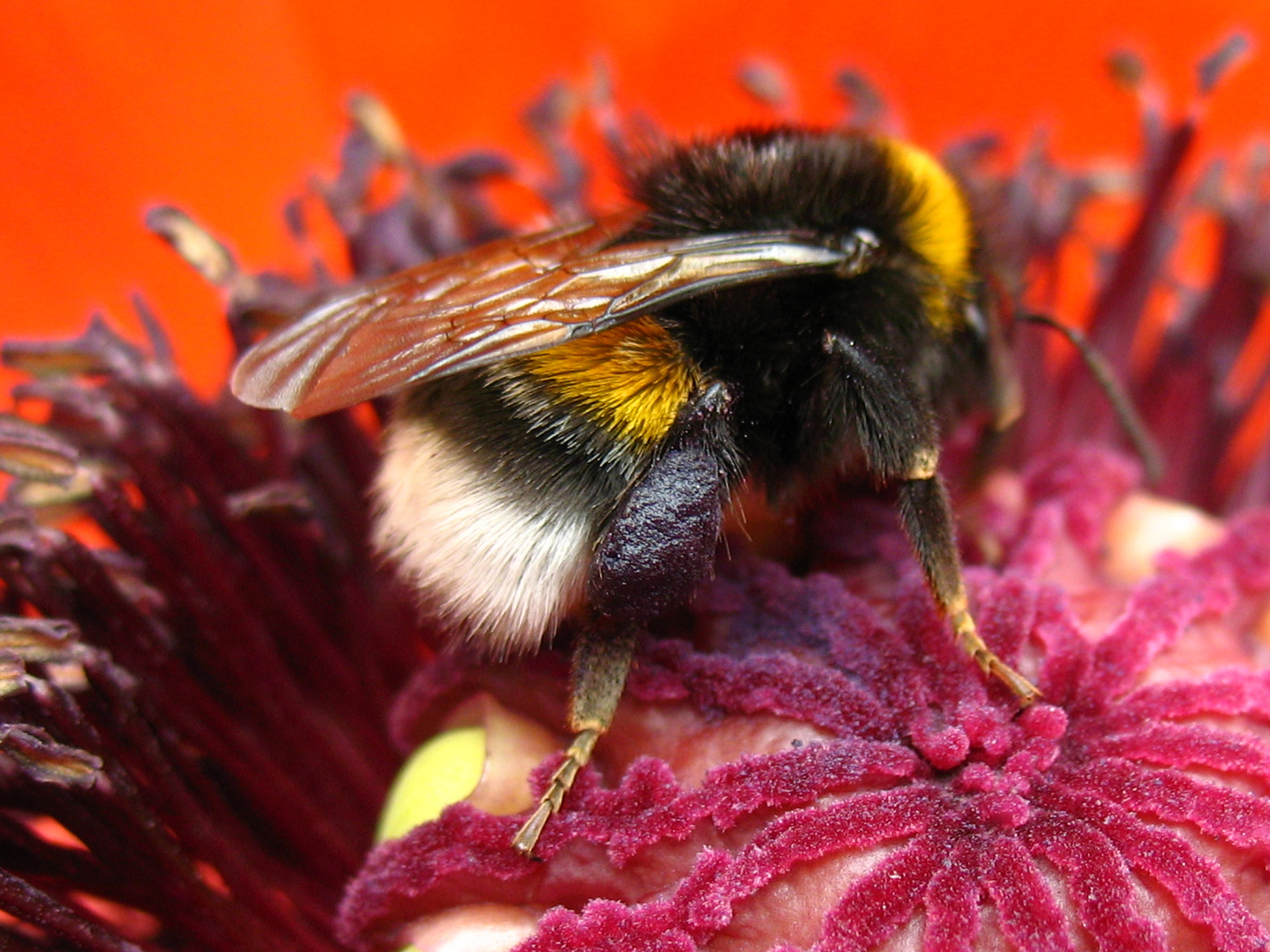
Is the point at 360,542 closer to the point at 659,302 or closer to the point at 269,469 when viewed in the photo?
the point at 269,469

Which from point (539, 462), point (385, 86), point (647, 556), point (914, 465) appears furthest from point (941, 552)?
point (385, 86)

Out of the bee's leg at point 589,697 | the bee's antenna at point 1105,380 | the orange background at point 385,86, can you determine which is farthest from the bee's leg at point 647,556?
the orange background at point 385,86

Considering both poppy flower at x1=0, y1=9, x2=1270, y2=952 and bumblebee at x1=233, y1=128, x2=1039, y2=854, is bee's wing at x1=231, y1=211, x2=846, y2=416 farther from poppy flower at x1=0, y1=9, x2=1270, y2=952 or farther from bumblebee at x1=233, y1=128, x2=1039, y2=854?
poppy flower at x1=0, y1=9, x2=1270, y2=952

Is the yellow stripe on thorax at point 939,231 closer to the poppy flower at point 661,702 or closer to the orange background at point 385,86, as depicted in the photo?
the poppy flower at point 661,702

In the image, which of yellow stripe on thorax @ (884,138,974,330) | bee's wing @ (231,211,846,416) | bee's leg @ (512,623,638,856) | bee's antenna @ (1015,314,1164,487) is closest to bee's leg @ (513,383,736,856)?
bee's leg @ (512,623,638,856)

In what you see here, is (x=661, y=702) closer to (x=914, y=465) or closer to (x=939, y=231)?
(x=914, y=465)

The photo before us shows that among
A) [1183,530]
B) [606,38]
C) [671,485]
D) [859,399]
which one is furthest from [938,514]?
[606,38]
